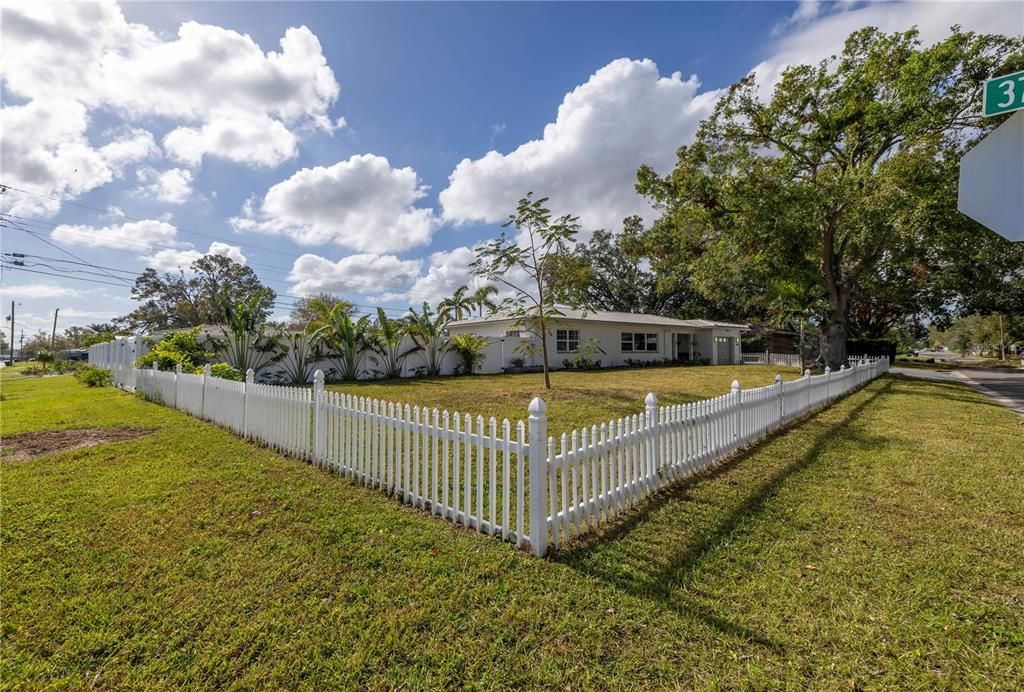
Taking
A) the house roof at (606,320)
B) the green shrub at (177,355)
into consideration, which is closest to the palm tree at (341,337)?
the green shrub at (177,355)

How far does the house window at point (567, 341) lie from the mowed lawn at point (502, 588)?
18021 mm

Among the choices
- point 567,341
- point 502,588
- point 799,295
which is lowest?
point 502,588

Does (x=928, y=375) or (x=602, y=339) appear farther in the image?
(x=602, y=339)

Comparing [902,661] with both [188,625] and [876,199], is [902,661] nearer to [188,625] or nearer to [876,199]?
[188,625]

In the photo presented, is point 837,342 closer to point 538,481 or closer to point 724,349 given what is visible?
point 724,349

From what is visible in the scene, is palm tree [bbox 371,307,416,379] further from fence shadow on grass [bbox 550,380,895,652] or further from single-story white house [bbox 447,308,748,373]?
fence shadow on grass [bbox 550,380,895,652]

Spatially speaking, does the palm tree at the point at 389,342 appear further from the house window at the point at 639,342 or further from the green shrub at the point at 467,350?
the house window at the point at 639,342

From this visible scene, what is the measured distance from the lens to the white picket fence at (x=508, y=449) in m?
3.45

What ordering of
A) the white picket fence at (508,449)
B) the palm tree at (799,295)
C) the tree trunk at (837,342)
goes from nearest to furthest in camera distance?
the white picket fence at (508,449) → the tree trunk at (837,342) → the palm tree at (799,295)

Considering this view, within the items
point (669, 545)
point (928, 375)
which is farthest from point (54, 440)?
point (928, 375)

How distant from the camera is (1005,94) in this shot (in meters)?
2.37

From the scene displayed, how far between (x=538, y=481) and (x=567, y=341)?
67.0 feet

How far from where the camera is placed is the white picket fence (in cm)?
345

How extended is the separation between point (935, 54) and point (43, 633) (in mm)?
21210
